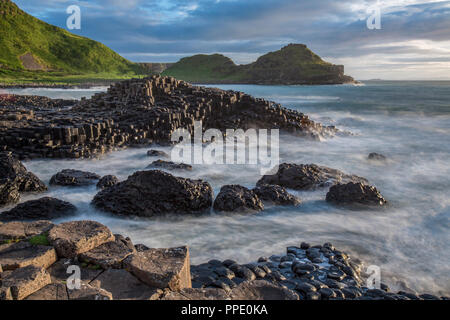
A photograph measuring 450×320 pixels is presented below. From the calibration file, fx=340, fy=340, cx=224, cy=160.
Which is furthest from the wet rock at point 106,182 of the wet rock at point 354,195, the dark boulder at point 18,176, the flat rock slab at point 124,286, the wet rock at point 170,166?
the wet rock at point 354,195

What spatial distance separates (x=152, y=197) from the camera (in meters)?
9.07

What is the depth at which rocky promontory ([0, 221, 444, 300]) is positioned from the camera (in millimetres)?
4090

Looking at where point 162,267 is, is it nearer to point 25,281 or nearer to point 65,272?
point 65,272

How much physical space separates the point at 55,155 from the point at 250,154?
9282mm

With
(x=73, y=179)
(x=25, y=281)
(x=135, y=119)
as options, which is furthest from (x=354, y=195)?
(x=135, y=119)

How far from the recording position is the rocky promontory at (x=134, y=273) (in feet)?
13.4

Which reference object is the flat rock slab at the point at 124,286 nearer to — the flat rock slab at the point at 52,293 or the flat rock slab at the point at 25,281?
the flat rock slab at the point at 52,293

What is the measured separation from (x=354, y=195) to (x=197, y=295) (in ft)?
24.3

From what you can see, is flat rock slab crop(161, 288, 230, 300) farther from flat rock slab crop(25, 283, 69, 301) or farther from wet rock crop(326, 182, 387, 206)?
wet rock crop(326, 182, 387, 206)

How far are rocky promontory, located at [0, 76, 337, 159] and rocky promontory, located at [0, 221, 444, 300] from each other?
11.3 m

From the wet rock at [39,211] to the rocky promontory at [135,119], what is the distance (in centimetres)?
730

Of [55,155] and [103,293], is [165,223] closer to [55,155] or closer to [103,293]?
[103,293]

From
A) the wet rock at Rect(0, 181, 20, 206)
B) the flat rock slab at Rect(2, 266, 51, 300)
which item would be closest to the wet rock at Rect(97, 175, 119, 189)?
the wet rock at Rect(0, 181, 20, 206)
